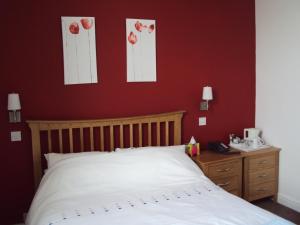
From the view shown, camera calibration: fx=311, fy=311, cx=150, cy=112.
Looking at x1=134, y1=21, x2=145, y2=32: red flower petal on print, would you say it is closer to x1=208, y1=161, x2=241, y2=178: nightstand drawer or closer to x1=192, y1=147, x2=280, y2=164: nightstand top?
x1=192, y1=147, x2=280, y2=164: nightstand top

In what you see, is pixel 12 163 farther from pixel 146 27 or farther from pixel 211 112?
pixel 211 112

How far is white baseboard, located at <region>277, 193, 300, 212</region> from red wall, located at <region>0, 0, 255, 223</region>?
2.96 feet

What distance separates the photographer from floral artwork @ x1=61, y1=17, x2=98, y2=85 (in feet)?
9.28

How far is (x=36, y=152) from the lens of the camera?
2.76 m

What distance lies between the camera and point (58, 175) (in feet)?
7.97

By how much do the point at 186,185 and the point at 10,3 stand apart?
211 centimetres

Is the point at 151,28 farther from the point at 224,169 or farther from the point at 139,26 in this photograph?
the point at 224,169

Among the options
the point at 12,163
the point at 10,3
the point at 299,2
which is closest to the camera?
the point at 10,3

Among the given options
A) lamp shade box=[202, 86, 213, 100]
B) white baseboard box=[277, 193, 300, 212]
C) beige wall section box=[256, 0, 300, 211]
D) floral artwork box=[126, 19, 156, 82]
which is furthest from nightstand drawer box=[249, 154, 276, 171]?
floral artwork box=[126, 19, 156, 82]

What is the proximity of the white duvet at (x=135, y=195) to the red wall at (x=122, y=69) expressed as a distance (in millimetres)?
546

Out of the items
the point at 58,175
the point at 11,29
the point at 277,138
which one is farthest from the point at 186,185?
the point at 11,29

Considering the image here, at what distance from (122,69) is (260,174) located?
73.1 inches

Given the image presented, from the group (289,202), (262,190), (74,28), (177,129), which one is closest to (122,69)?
(74,28)

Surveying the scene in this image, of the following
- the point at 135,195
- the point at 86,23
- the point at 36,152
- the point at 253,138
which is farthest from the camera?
the point at 253,138
